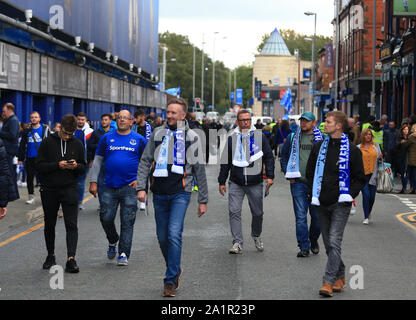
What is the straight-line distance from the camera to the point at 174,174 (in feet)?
26.3

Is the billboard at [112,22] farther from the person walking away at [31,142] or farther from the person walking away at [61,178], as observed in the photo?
the person walking away at [61,178]

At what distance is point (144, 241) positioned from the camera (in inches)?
458

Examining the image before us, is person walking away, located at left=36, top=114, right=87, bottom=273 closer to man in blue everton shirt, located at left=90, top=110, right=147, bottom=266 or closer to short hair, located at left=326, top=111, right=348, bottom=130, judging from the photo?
man in blue everton shirt, located at left=90, top=110, right=147, bottom=266

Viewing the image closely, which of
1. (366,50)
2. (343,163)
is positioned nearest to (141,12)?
(366,50)

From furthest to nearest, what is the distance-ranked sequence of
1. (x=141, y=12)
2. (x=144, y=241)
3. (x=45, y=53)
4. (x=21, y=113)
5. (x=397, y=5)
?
(x=141, y=12)
(x=397, y=5)
(x=45, y=53)
(x=21, y=113)
(x=144, y=241)

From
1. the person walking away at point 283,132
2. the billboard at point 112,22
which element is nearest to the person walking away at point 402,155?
the person walking away at point 283,132

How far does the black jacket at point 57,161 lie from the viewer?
9.23 m

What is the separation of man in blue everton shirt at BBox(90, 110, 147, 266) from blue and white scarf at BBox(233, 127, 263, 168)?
1.47 m

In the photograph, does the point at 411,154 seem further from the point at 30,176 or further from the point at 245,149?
the point at 245,149

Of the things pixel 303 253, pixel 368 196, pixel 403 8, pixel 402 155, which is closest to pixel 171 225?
pixel 303 253

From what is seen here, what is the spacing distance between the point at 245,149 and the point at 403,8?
22.3m

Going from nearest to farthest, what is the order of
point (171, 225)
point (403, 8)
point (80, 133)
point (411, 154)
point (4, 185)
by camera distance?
point (171, 225), point (4, 185), point (80, 133), point (411, 154), point (403, 8)
